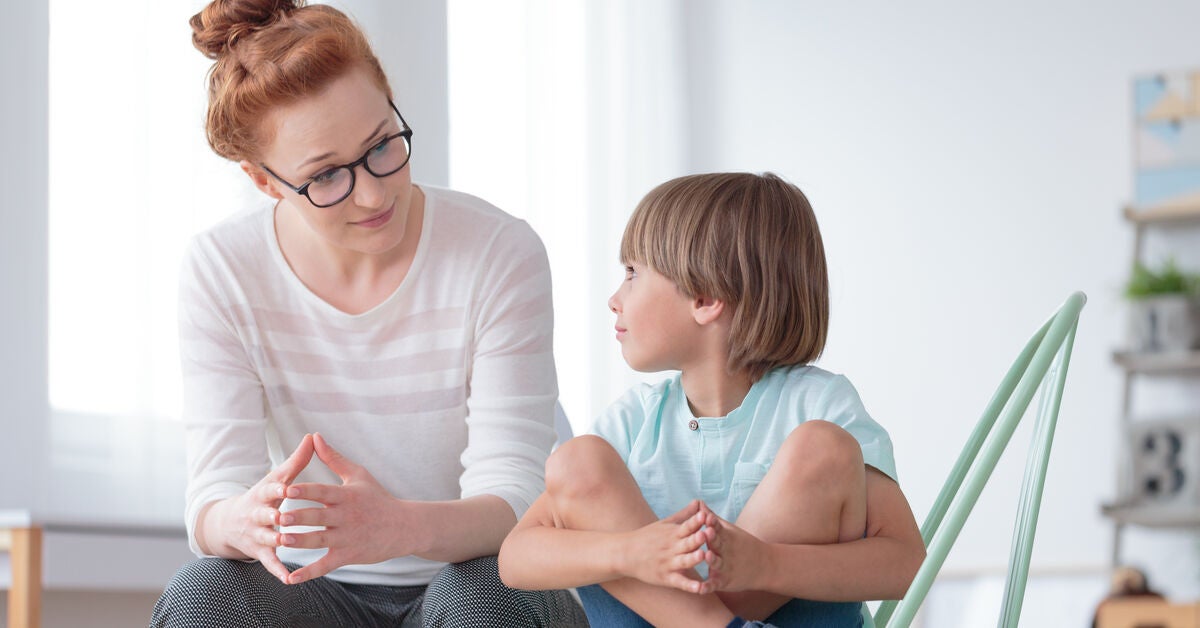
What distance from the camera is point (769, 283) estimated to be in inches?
45.4

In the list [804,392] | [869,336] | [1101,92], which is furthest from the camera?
[869,336]

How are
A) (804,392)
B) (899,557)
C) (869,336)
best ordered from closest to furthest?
1. (899,557)
2. (804,392)
3. (869,336)

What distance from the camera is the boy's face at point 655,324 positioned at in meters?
1.17

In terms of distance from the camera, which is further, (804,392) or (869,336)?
(869,336)

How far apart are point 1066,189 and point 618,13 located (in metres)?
1.47

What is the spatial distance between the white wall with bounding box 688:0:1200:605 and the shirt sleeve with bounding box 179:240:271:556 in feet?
8.33

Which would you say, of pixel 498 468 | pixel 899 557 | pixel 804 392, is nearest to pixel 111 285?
pixel 498 468

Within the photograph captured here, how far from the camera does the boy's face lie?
117cm

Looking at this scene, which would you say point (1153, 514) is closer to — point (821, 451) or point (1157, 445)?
point (1157, 445)

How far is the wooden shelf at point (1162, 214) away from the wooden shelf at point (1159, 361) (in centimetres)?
36

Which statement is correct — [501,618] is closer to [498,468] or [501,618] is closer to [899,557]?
[498,468]

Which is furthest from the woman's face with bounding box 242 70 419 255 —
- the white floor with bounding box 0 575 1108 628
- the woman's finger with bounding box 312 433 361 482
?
the white floor with bounding box 0 575 1108 628

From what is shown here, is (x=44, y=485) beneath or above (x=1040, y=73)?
beneath

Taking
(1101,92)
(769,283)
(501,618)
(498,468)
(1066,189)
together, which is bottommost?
(501,618)
